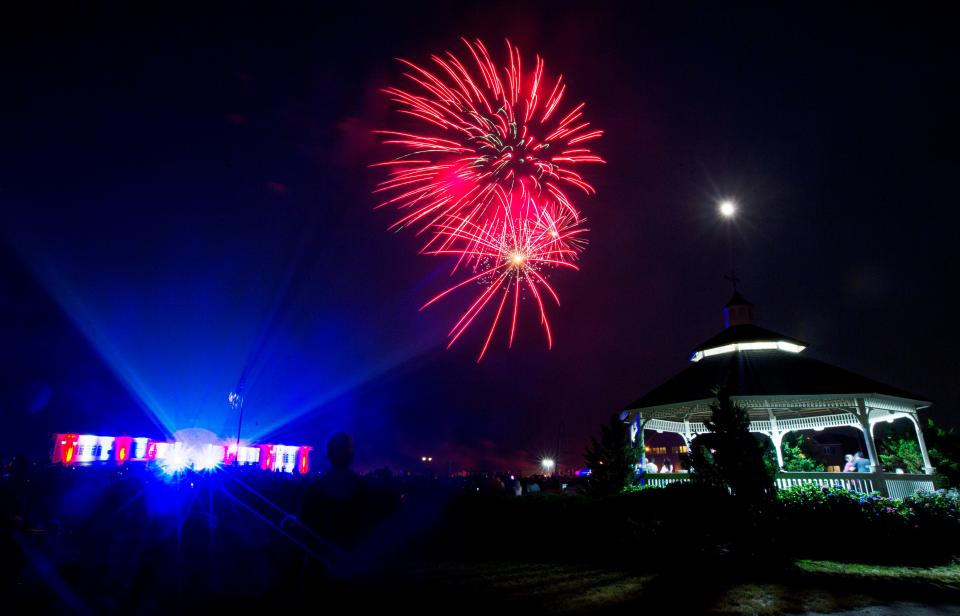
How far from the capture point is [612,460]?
19016 millimetres

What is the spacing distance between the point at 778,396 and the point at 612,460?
22.2 feet

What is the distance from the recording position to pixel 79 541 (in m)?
11.5

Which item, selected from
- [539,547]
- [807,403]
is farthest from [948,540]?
[539,547]

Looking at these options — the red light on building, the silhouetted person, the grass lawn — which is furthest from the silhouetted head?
the red light on building

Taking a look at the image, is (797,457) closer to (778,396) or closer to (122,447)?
(778,396)

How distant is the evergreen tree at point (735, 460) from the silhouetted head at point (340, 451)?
1087 centimetres

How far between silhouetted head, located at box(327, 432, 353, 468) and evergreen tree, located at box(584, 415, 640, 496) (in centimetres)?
1546

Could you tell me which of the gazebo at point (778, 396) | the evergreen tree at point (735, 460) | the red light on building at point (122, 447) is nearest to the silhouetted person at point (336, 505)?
the evergreen tree at point (735, 460)

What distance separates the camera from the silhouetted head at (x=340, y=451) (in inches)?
207

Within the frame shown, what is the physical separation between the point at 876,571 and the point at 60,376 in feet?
164

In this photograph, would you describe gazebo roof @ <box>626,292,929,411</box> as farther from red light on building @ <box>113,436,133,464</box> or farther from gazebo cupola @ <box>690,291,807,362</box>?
red light on building @ <box>113,436,133,464</box>

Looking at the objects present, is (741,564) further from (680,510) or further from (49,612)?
(49,612)

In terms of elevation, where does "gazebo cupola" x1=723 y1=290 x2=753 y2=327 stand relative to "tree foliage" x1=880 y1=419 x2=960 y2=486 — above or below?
above

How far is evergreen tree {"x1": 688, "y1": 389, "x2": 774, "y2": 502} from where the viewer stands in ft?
39.9
